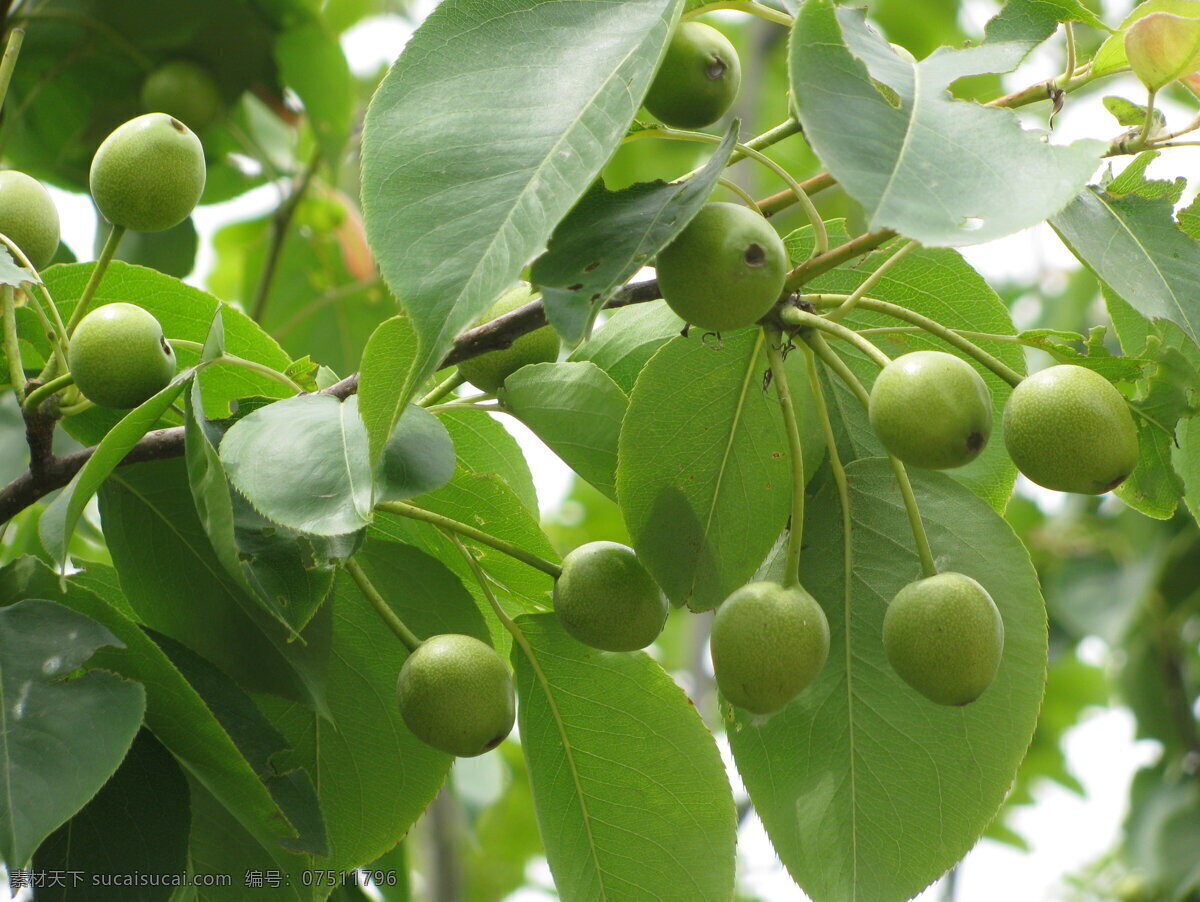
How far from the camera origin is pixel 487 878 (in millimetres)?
4336

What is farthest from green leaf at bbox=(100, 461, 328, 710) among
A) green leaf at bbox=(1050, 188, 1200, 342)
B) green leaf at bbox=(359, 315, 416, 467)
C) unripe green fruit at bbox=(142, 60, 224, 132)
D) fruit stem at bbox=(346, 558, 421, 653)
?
unripe green fruit at bbox=(142, 60, 224, 132)

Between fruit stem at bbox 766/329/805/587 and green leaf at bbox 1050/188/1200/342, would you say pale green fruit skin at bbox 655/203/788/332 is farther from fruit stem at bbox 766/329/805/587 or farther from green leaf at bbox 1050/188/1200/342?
green leaf at bbox 1050/188/1200/342

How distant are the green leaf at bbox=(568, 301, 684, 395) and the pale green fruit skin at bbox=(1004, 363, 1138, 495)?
417 mm

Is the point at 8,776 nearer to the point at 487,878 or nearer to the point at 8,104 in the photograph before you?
A: the point at 8,104

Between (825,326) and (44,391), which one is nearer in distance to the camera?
(825,326)

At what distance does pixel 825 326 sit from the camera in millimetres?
1070

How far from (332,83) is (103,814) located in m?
1.43

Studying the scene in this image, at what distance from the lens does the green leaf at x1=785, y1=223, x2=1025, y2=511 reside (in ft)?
4.25

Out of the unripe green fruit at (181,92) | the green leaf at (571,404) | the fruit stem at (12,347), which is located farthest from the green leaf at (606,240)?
the unripe green fruit at (181,92)

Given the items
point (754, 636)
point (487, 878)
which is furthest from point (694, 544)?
point (487, 878)

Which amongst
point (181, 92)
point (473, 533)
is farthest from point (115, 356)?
point (181, 92)

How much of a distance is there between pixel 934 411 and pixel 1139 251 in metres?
0.27

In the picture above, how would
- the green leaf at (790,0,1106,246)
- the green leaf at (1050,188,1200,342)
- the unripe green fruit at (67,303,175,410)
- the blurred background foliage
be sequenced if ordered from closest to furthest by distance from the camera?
the green leaf at (790,0,1106,246), the green leaf at (1050,188,1200,342), the unripe green fruit at (67,303,175,410), the blurred background foliage

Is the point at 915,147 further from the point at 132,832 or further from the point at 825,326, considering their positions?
the point at 132,832
